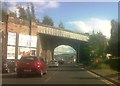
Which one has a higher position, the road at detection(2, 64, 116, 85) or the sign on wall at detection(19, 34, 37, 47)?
the sign on wall at detection(19, 34, 37, 47)

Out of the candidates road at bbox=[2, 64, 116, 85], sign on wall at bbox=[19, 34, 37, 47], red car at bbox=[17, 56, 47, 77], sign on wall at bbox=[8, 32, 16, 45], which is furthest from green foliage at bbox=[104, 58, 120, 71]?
red car at bbox=[17, 56, 47, 77]

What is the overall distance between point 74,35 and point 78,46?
1992cm

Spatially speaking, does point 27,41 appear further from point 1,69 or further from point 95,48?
point 1,69

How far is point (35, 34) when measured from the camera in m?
74.6

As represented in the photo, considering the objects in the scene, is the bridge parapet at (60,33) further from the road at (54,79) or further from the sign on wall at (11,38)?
the road at (54,79)

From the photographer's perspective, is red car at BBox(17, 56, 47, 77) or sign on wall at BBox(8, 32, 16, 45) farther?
sign on wall at BBox(8, 32, 16, 45)

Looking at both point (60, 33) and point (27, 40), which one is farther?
point (60, 33)

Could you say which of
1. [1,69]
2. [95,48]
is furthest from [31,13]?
[1,69]

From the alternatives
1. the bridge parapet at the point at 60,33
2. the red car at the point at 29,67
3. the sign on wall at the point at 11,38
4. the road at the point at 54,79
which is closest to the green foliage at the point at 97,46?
the bridge parapet at the point at 60,33

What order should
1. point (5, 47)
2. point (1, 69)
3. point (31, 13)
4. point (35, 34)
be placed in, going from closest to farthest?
point (1, 69), point (5, 47), point (35, 34), point (31, 13)

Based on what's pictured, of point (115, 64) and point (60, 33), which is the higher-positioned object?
point (60, 33)

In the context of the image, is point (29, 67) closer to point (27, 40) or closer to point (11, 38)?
point (11, 38)

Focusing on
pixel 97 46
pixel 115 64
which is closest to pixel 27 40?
pixel 97 46

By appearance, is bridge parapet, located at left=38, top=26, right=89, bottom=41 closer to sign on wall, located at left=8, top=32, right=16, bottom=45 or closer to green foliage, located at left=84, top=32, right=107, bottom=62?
green foliage, located at left=84, top=32, right=107, bottom=62
